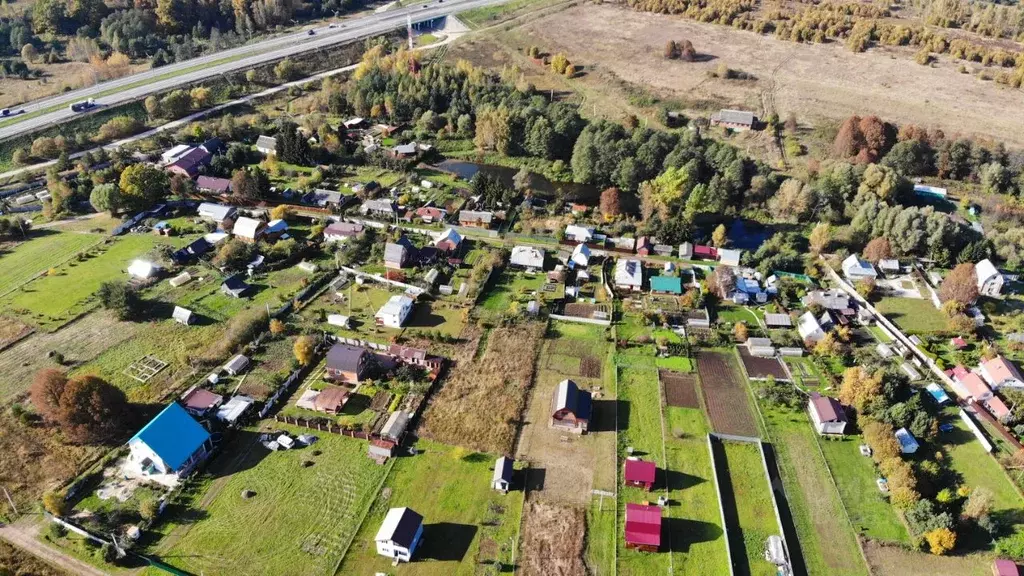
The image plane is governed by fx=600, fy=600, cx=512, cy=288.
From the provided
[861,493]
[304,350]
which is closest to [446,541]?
[304,350]

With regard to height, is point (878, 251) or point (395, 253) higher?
point (395, 253)

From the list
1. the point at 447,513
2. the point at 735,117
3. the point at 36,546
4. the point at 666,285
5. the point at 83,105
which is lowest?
the point at 447,513

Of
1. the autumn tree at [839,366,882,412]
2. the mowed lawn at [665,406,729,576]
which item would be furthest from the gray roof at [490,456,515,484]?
the autumn tree at [839,366,882,412]

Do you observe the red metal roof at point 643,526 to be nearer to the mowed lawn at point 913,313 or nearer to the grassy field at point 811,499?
the grassy field at point 811,499

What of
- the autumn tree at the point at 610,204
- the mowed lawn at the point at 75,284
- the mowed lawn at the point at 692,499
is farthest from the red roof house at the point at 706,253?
the mowed lawn at the point at 75,284

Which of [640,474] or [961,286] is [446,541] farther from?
[961,286]

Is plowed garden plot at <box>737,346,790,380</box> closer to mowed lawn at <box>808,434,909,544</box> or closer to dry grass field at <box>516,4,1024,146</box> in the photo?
mowed lawn at <box>808,434,909,544</box>

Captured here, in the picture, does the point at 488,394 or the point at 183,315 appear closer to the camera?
the point at 488,394
